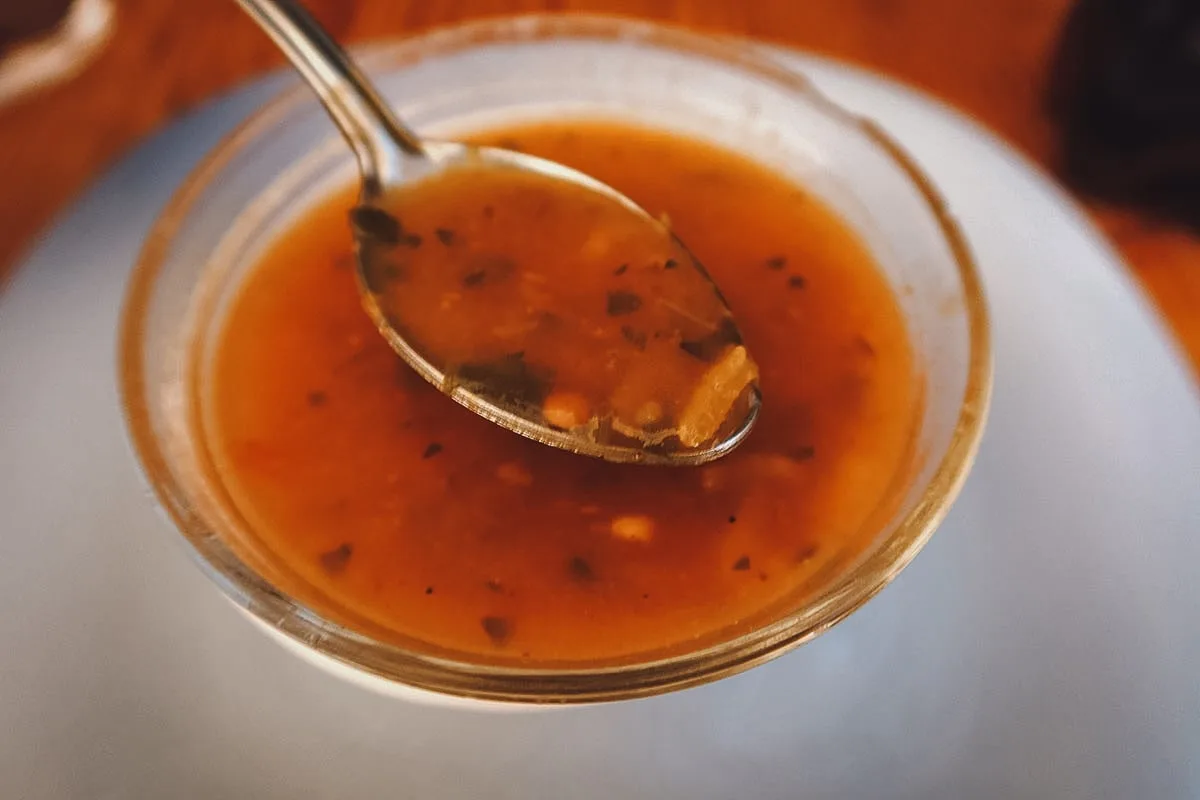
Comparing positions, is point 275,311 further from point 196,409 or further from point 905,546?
point 905,546

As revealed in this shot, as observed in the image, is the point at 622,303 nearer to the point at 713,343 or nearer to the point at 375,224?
the point at 713,343

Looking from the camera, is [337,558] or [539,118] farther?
[539,118]

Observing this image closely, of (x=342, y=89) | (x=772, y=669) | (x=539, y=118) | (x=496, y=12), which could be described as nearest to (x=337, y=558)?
(x=772, y=669)

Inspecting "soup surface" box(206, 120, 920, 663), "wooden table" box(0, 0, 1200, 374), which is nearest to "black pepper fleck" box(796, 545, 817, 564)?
"soup surface" box(206, 120, 920, 663)

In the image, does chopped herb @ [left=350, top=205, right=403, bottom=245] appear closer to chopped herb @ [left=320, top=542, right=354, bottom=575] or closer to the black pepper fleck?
chopped herb @ [left=320, top=542, right=354, bottom=575]

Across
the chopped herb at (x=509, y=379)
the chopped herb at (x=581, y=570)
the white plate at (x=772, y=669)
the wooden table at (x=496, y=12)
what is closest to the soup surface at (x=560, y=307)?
the chopped herb at (x=509, y=379)

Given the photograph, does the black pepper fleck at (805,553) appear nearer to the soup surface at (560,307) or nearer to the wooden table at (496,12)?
the soup surface at (560,307)

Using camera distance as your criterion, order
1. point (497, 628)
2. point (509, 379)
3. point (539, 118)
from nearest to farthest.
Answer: point (497, 628) < point (509, 379) < point (539, 118)
